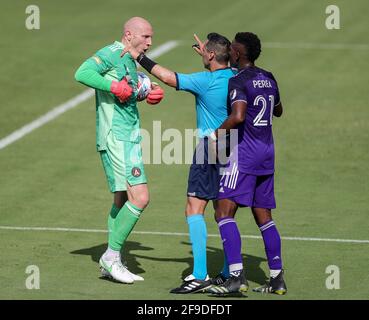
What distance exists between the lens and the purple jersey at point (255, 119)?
Answer: 11977 millimetres

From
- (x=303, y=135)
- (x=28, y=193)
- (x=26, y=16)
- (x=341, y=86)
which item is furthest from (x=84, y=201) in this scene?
(x=26, y=16)

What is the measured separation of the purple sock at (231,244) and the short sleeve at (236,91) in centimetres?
130

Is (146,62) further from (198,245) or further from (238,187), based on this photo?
(198,245)

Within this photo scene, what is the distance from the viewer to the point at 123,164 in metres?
12.7

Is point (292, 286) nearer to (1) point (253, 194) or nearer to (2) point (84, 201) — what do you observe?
(1) point (253, 194)

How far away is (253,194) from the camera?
12.2 metres

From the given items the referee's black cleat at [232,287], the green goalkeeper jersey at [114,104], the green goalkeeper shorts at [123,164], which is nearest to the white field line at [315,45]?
the green goalkeeper jersey at [114,104]

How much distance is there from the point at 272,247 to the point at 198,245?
0.81m

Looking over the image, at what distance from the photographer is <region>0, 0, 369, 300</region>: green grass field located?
1312 cm

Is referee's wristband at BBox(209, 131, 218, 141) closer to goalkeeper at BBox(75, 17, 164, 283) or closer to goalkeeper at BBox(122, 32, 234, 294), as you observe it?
goalkeeper at BBox(122, 32, 234, 294)

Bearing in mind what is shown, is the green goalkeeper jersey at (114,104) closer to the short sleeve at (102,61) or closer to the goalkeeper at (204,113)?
the short sleeve at (102,61)

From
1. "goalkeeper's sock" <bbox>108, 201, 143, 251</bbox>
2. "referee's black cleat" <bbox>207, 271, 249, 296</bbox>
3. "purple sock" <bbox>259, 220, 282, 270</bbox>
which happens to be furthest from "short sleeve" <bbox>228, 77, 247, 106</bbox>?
"referee's black cleat" <bbox>207, 271, 249, 296</bbox>

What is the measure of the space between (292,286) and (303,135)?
8.90 meters

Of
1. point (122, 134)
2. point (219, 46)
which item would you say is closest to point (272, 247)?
point (122, 134)
